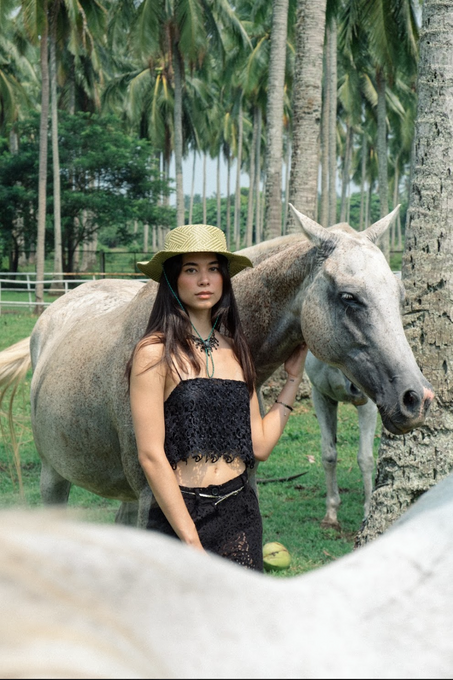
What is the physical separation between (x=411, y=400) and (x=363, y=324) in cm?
34

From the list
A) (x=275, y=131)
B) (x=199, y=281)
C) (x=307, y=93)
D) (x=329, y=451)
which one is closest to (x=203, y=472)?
(x=199, y=281)

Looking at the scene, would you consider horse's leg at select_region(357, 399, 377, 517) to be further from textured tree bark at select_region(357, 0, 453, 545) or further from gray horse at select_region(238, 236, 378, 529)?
textured tree bark at select_region(357, 0, 453, 545)

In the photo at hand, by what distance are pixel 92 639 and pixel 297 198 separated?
8.86 m

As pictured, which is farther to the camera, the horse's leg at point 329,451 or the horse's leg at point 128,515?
the horse's leg at point 329,451

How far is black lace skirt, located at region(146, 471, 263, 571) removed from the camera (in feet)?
8.24

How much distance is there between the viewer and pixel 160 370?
2.44 meters

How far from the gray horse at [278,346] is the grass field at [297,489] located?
59 cm

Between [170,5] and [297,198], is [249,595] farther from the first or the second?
[170,5]

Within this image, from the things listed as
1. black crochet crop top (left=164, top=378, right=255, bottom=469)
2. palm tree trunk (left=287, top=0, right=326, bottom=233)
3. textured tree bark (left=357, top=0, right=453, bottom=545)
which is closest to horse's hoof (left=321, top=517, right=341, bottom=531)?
textured tree bark (left=357, top=0, right=453, bottom=545)

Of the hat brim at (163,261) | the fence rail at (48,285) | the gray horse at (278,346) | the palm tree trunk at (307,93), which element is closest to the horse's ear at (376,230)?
the gray horse at (278,346)

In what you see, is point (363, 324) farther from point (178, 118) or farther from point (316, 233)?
point (178, 118)

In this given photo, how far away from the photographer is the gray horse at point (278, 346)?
2730mm

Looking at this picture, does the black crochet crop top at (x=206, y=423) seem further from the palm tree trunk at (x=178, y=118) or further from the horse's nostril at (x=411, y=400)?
the palm tree trunk at (x=178, y=118)

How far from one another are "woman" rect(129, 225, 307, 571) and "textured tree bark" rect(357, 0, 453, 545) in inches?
50.6
